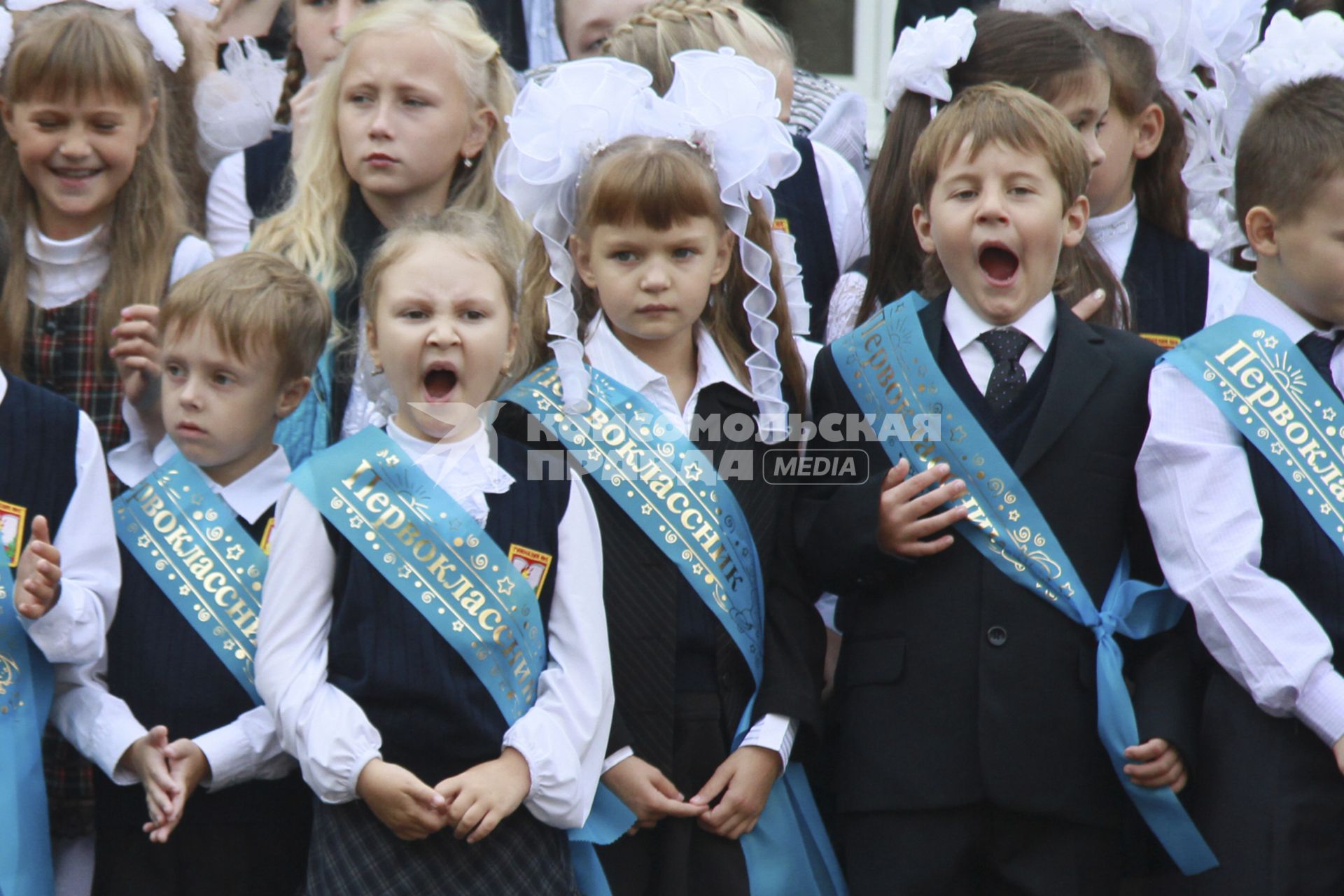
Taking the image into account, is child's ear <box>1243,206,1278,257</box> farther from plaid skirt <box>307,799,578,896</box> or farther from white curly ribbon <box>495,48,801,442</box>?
plaid skirt <box>307,799,578,896</box>

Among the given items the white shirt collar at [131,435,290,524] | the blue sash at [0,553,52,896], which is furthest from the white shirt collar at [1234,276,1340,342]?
the blue sash at [0,553,52,896]

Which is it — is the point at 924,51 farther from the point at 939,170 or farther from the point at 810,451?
the point at 810,451

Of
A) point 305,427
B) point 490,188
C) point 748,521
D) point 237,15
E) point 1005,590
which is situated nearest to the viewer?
point 1005,590

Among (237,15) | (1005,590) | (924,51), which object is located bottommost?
(1005,590)

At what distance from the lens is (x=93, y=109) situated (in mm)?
4258

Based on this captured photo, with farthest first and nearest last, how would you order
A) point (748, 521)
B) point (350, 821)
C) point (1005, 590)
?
point (748, 521) < point (1005, 590) < point (350, 821)

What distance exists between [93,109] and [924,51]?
6.54 ft

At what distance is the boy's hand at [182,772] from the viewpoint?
3.42m

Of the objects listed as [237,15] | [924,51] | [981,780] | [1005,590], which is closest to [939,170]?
[924,51]

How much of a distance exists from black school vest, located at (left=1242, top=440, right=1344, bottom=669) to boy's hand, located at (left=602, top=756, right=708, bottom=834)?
1219 mm

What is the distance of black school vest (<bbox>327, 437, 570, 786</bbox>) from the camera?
328 cm

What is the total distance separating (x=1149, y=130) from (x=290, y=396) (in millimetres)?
2263

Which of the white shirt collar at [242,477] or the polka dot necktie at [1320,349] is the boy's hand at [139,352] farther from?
the polka dot necktie at [1320,349]

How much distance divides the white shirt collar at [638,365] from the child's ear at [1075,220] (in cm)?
75
